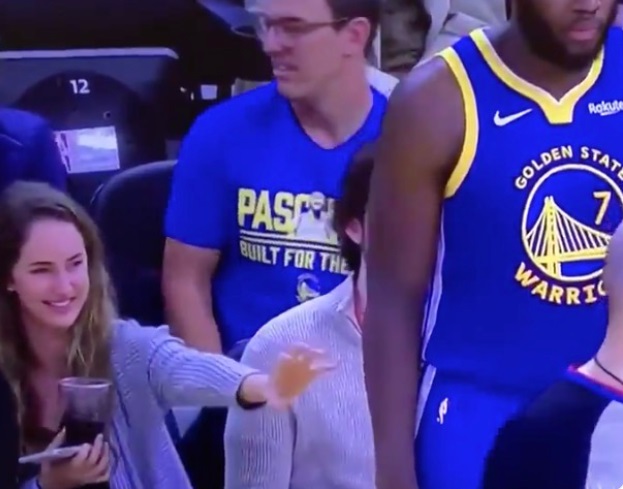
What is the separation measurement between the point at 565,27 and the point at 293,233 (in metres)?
1.07

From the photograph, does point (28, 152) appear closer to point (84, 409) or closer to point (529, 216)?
point (84, 409)

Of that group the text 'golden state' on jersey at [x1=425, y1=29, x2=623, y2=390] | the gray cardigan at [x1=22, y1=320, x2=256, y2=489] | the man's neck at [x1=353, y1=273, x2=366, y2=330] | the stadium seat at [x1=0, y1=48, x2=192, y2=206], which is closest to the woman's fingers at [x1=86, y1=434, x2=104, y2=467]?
the gray cardigan at [x1=22, y1=320, x2=256, y2=489]

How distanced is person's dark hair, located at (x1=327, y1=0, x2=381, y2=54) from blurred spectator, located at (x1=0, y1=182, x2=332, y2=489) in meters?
0.70

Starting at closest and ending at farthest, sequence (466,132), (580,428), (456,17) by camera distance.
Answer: (580,428), (466,132), (456,17)

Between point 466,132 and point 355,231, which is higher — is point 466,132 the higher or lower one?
the higher one

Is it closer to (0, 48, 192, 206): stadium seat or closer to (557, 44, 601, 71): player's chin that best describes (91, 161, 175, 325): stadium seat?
(0, 48, 192, 206): stadium seat

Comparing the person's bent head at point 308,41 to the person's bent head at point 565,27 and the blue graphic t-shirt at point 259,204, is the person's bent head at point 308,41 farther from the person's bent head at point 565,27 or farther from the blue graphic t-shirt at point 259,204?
the person's bent head at point 565,27

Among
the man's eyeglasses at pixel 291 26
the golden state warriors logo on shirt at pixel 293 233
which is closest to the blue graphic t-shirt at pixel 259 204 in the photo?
the golden state warriors logo on shirt at pixel 293 233

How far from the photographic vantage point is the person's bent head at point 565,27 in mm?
1922

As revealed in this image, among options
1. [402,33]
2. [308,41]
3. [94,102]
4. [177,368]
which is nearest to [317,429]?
[177,368]

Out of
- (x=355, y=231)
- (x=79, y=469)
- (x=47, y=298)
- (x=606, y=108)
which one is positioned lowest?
(x=79, y=469)

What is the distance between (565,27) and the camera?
1.93 metres

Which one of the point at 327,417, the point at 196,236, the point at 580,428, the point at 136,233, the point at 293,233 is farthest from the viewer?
the point at 136,233

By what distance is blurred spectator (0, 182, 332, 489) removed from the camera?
2605mm
